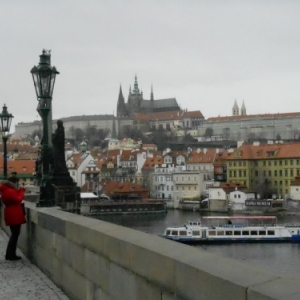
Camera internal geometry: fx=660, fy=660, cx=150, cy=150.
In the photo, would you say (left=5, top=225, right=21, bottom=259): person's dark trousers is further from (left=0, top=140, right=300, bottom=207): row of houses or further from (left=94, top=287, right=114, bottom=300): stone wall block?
(left=0, top=140, right=300, bottom=207): row of houses

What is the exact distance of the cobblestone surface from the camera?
510cm

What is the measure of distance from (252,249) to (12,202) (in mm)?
30449

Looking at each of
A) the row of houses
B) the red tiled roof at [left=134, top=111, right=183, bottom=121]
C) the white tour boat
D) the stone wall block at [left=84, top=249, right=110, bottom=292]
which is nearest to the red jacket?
the stone wall block at [left=84, top=249, right=110, bottom=292]

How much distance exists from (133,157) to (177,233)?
4649cm

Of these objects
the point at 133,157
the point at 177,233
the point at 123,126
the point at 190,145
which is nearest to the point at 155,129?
the point at 123,126

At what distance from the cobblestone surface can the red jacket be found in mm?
457

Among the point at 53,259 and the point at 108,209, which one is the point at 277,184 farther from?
the point at 53,259

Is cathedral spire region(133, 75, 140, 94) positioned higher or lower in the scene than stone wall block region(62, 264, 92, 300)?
higher

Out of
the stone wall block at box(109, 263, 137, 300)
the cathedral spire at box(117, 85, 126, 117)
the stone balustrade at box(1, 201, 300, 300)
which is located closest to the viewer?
the stone balustrade at box(1, 201, 300, 300)

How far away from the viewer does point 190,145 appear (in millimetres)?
109500

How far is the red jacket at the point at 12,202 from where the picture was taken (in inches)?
260

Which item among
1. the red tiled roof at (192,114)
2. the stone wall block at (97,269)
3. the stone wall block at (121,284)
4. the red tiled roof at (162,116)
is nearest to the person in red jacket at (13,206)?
the stone wall block at (97,269)

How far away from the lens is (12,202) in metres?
6.64

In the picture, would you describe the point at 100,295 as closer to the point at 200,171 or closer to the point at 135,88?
the point at 200,171
